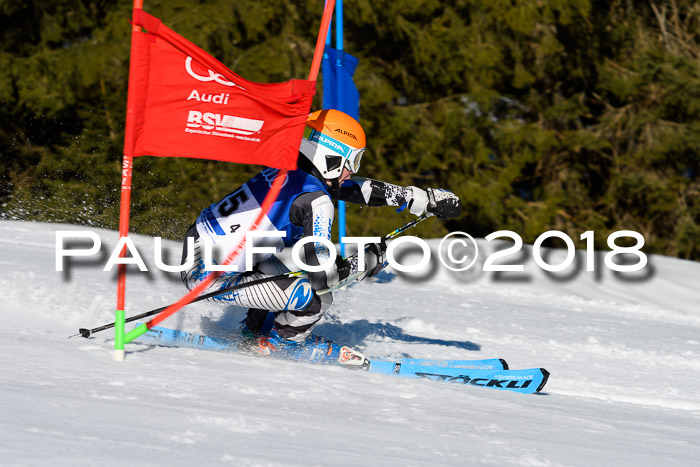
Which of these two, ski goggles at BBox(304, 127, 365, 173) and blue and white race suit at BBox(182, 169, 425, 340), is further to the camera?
ski goggles at BBox(304, 127, 365, 173)

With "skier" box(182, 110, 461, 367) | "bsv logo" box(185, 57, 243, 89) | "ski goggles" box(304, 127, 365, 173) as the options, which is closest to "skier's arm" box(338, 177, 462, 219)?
"skier" box(182, 110, 461, 367)

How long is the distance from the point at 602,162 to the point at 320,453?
49.0 ft

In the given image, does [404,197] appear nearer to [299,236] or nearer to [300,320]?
[299,236]

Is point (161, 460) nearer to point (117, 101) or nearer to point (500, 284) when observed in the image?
point (500, 284)

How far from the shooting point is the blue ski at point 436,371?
4.21 m

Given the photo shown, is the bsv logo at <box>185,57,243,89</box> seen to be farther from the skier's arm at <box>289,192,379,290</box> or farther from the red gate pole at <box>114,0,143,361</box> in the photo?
the skier's arm at <box>289,192,379,290</box>

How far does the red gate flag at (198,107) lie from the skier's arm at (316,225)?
8.1 inches

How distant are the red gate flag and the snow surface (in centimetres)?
98

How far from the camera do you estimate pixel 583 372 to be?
5.17 meters

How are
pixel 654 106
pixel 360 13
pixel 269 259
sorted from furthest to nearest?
pixel 654 106
pixel 360 13
pixel 269 259

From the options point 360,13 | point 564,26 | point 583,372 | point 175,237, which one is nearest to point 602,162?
point 564,26

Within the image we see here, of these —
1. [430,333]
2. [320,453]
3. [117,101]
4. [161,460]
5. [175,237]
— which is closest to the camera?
[161,460]

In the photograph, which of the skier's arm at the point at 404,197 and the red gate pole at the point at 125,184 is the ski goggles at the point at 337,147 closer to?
the skier's arm at the point at 404,197

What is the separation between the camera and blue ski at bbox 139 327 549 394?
13.8 feet
